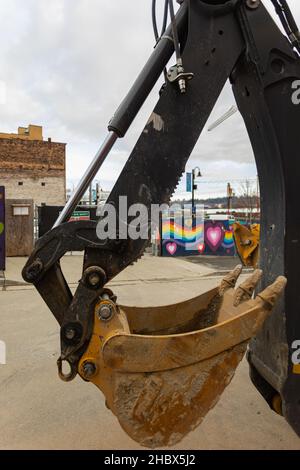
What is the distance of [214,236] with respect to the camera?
1503 centimetres

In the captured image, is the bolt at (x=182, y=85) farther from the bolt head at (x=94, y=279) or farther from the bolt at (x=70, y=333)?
the bolt at (x=70, y=333)

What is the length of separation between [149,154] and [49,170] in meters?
29.3

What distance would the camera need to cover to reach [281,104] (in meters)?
2.22

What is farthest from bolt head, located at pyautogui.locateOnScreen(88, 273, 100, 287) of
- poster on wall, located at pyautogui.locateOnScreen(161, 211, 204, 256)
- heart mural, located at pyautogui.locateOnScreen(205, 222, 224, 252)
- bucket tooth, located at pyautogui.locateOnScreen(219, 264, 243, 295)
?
heart mural, located at pyautogui.locateOnScreen(205, 222, 224, 252)

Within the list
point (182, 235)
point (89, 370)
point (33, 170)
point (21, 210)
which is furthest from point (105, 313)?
point (33, 170)

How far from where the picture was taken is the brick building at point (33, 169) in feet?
94.8

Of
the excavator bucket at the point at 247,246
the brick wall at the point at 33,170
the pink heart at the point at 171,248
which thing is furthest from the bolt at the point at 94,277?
the brick wall at the point at 33,170

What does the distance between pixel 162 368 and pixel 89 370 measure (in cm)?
37

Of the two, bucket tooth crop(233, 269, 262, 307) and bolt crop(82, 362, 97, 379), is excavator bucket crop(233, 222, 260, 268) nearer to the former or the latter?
bucket tooth crop(233, 269, 262, 307)

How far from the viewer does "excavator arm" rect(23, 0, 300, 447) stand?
1852 mm

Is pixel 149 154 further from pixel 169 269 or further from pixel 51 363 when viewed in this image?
pixel 169 269

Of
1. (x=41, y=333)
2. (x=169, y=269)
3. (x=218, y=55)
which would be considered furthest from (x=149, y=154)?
(x=169, y=269)

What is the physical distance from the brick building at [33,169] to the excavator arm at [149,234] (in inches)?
1096
